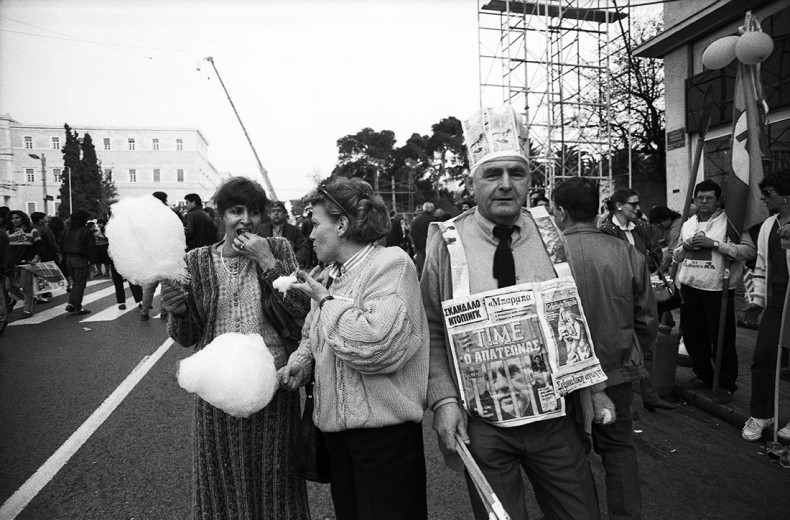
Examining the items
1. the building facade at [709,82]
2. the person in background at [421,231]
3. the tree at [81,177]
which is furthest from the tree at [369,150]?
the building facade at [709,82]

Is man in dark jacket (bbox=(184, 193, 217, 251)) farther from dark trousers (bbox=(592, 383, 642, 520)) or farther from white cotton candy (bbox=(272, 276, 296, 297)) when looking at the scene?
dark trousers (bbox=(592, 383, 642, 520))

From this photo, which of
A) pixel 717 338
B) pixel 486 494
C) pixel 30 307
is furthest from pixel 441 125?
pixel 486 494

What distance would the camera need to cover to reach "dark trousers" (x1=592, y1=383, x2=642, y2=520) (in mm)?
2586

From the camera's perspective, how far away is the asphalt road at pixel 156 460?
302cm

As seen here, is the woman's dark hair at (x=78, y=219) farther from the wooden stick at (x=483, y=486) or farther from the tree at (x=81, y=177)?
the tree at (x=81, y=177)

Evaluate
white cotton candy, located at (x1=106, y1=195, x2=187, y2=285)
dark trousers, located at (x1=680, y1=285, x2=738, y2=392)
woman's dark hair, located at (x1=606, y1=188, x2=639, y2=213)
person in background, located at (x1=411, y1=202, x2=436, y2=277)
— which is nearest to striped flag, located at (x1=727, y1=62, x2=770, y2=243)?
dark trousers, located at (x1=680, y1=285, x2=738, y2=392)

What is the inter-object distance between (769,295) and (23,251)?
477 inches

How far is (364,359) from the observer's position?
169cm

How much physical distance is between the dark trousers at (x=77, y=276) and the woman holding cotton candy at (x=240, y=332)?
8783mm

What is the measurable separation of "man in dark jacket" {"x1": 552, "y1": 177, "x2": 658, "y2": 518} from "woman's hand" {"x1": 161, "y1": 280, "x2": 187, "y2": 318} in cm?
192

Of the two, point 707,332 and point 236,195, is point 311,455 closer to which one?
point 236,195

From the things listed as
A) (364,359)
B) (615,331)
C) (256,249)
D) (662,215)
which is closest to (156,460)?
(256,249)

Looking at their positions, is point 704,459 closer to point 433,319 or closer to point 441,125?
point 433,319

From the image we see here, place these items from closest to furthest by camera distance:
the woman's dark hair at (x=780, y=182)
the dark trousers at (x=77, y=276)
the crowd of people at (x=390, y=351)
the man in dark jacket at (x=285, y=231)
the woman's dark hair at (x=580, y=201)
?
1. the crowd of people at (x=390, y=351)
2. the woman's dark hair at (x=580, y=201)
3. the woman's dark hair at (x=780, y=182)
4. the man in dark jacket at (x=285, y=231)
5. the dark trousers at (x=77, y=276)
